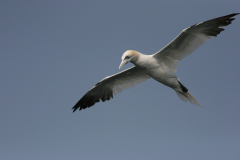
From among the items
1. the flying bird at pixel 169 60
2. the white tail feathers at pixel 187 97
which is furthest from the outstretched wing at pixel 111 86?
the white tail feathers at pixel 187 97

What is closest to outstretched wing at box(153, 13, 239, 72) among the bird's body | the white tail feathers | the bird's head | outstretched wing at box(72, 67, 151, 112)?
the bird's body

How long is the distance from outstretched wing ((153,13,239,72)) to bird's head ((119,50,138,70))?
78 centimetres

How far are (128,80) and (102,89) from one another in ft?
3.87

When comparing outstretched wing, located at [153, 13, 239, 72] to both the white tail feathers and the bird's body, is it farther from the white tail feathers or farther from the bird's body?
the white tail feathers

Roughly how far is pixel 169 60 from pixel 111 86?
288 centimetres

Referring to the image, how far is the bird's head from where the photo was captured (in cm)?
834

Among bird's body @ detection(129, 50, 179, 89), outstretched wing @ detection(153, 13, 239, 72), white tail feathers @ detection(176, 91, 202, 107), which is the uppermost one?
outstretched wing @ detection(153, 13, 239, 72)

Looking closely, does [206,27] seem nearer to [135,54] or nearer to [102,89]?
[135,54]

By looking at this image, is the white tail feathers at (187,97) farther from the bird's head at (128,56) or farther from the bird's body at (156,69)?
the bird's head at (128,56)

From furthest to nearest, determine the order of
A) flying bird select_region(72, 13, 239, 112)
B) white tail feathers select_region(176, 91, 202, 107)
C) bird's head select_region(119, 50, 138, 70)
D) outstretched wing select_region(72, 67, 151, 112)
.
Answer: outstretched wing select_region(72, 67, 151, 112) → white tail feathers select_region(176, 91, 202, 107) → bird's head select_region(119, 50, 138, 70) → flying bird select_region(72, 13, 239, 112)

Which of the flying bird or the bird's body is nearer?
the flying bird

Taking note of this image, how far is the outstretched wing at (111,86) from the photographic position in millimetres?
10461

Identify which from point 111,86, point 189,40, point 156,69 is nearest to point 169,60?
point 156,69

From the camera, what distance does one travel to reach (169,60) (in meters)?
9.16
